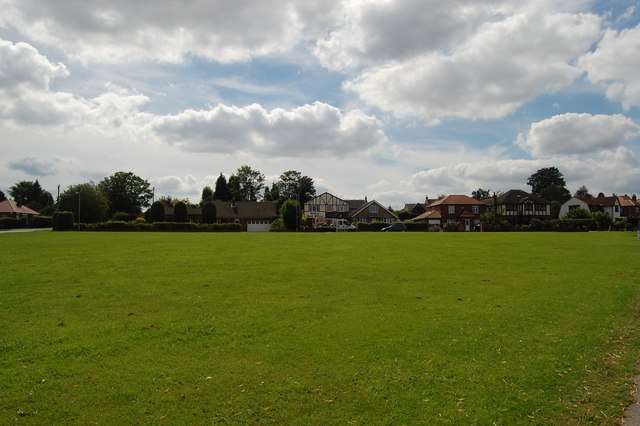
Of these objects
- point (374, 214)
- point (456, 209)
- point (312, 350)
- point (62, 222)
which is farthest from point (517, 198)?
point (312, 350)

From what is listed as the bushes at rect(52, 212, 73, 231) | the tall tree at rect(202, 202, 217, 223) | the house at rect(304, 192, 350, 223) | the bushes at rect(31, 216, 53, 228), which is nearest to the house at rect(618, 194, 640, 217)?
the house at rect(304, 192, 350, 223)

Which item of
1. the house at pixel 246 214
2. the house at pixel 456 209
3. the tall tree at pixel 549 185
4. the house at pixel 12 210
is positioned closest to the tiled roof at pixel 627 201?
the tall tree at pixel 549 185

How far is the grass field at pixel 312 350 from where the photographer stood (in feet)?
17.3

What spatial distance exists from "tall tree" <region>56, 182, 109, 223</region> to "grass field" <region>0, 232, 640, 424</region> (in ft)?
264

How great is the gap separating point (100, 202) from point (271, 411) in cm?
9579

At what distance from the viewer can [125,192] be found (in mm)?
112562

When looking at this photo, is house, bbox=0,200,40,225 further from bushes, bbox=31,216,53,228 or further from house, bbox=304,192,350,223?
house, bbox=304,192,350,223

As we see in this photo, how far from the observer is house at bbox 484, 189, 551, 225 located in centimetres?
9319

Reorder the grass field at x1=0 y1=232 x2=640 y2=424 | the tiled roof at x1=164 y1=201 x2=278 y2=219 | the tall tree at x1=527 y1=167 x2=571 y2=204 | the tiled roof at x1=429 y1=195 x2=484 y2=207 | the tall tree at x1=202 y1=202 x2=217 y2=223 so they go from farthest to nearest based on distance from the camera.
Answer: the tall tree at x1=527 y1=167 x2=571 y2=204, the tiled roof at x1=164 y1=201 x2=278 y2=219, the tiled roof at x1=429 y1=195 x2=484 y2=207, the tall tree at x1=202 y1=202 x2=217 y2=223, the grass field at x1=0 y1=232 x2=640 y2=424

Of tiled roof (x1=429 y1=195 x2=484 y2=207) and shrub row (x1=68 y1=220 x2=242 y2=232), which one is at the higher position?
tiled roof (x1=429 y1=195 x2=484 y2=207)

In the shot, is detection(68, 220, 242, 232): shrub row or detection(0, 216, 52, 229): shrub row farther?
detection(0, 216, 52, 229): shrub row

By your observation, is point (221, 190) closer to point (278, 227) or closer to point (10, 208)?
point (10, 208)

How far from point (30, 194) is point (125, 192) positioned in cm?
3993

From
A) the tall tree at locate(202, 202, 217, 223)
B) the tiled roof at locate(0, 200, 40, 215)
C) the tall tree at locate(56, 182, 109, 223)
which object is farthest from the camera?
the tiled roof at locate(0, 200, 40, 215)
